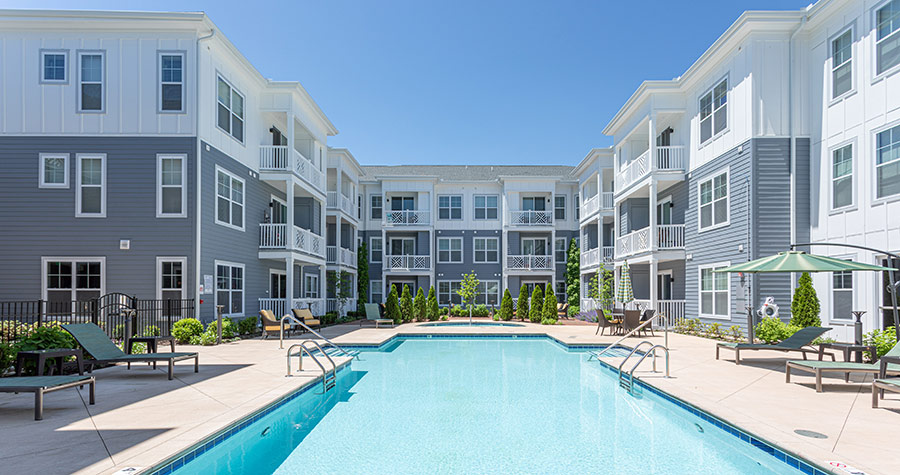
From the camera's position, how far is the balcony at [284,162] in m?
18.5

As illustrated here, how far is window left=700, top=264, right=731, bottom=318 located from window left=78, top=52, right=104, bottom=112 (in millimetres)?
16758

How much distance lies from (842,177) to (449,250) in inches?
822

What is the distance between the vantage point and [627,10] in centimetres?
2138

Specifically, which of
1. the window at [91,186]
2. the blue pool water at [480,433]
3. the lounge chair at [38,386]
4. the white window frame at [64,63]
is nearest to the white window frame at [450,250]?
the window at [91,186]

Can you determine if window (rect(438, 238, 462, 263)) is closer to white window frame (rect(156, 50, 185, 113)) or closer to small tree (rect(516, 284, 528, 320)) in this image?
small tree (rect(516, 284, 528, 320))

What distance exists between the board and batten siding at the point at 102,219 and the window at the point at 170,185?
0.14 m

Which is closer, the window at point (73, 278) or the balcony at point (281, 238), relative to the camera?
the window at point (73, 278)

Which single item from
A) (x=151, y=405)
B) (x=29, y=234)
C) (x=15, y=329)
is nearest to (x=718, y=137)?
(x=151, y=405)

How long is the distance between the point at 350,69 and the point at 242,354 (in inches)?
669

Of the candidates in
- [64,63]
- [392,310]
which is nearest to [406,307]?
[392,310]

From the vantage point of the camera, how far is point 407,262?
3025 centimetres

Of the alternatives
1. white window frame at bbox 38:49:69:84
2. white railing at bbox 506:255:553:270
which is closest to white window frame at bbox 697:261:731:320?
white railing at bbox 506:255:553:270

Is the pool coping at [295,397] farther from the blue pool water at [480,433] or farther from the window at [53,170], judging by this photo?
the window at [53,170]

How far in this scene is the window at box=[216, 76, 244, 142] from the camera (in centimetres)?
1568
